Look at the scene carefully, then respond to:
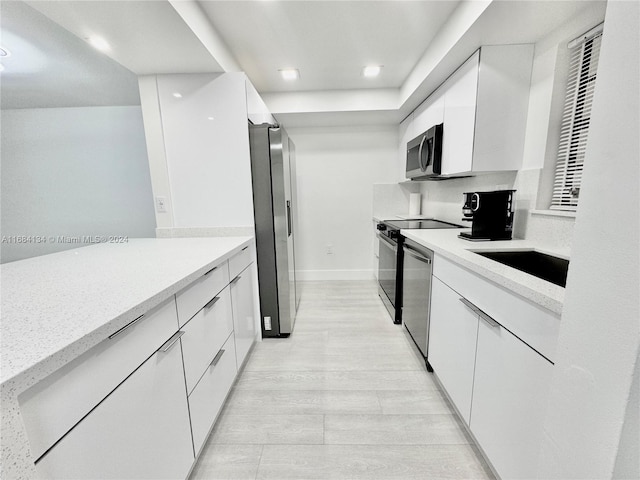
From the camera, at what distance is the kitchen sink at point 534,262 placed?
125cm

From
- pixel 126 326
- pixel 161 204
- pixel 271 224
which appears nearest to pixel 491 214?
pixel 271 224

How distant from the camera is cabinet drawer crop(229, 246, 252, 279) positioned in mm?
1551

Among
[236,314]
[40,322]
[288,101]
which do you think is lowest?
[236,314]

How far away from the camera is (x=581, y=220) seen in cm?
51

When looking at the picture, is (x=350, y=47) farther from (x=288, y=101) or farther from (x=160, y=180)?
(x=160, y=180)

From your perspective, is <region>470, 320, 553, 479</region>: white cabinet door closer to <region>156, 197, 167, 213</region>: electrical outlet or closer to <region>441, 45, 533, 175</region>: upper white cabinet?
<region>441, 45, 533, 175</region>: upper white cabinet

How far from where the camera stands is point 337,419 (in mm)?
1382

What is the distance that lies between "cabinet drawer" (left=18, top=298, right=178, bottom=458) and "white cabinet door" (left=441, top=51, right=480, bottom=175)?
197 centimetres

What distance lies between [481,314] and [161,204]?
2.18 m

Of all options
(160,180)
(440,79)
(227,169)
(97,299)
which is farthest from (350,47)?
(97,299)

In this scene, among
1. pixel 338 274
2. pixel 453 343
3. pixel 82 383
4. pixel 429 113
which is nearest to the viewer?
pixel 82 383

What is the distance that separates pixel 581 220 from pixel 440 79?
2014 mm

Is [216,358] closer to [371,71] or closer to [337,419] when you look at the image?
[337,419]

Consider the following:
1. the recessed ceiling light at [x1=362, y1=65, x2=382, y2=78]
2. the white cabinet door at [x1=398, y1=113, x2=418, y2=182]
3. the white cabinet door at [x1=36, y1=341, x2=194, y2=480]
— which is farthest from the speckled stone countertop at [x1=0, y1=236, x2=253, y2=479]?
the white cabinet door at [x1=398, y1=113, x2=418, y2=182]
